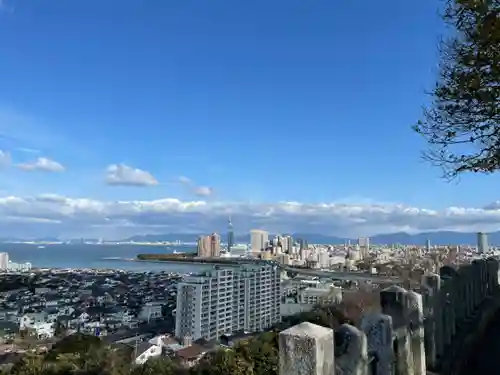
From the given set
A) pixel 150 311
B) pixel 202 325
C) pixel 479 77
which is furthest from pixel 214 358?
pixel 150 311

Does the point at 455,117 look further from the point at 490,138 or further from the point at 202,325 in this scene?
the point at 202,325

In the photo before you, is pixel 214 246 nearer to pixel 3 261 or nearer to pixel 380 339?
pixel 3 261

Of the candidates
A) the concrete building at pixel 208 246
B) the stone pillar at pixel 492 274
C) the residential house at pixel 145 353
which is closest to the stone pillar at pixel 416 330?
the stone pillar at pixel 492 274

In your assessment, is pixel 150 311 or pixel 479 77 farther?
pixel 150 311

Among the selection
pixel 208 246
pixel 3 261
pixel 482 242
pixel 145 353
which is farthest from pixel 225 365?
pixel 208 246

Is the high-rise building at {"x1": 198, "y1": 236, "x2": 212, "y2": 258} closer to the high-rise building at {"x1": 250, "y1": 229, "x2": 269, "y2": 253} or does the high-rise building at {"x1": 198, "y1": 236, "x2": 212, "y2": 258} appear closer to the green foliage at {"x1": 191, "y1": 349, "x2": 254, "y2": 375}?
the high-rise building at {"x1": 250, "y1": 229, "x2": 269, "y2": 253}

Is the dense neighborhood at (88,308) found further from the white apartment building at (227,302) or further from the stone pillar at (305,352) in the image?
the stone pillar at (305,352)
